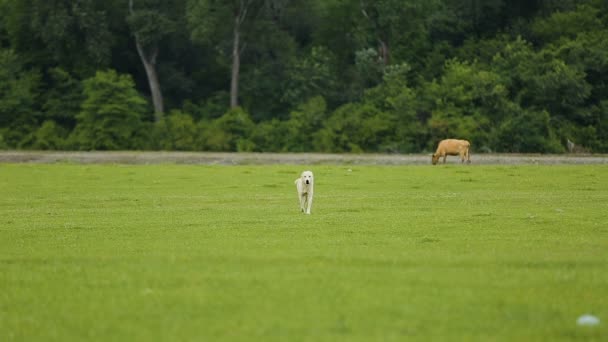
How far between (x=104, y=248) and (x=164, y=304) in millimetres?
5896

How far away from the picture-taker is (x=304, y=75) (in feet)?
228

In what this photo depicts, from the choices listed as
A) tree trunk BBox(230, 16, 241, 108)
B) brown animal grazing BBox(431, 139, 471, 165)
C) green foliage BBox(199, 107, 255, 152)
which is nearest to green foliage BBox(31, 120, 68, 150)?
green foliage BBox(199, 107, 255, 152)

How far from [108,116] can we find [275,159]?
16687mm

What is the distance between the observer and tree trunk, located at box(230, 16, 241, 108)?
68500 millimetres

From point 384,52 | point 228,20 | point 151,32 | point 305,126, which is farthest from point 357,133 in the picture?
point 151,32

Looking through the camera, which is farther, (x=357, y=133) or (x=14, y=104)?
(x=14, y=104)

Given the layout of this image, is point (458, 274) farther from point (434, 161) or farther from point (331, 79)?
point (331, 79)

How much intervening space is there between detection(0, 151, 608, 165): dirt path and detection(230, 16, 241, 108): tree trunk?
11.2m

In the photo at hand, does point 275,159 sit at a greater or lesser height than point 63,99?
lesser

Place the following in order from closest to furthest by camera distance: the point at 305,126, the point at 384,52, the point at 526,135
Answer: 1. the point at 526,135
2. the point at 305,126
3. the point at 384,52

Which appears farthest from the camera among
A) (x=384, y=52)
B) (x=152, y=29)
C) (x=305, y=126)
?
(x=384, y=52)

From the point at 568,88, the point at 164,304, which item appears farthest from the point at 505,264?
the point at 568,88

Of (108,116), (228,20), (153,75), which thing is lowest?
(108,116)

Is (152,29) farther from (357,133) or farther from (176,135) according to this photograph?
(357,133)
